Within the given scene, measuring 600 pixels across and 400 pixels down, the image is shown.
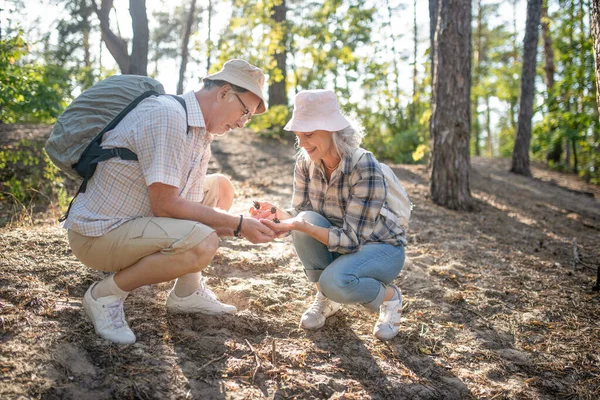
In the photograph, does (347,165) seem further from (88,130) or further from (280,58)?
(280,58)

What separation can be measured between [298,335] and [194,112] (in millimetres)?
1411

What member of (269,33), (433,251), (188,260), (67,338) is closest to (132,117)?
(188,260)

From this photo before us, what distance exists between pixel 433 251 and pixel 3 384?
141 inches

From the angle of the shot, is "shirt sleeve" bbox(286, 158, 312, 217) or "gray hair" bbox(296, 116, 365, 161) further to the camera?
"shirt sleeve" bbox(286, 158, 312, 217)

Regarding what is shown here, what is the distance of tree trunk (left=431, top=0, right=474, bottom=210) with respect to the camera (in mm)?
5738

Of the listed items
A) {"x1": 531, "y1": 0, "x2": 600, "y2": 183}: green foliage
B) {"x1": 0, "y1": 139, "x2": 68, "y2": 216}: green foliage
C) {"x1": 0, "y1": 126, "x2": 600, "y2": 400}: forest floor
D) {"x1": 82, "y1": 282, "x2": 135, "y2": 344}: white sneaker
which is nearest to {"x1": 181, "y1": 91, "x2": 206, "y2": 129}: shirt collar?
{"x1": 82, "y1": 282, "x2": 135, "y2": 344}: white sneaker

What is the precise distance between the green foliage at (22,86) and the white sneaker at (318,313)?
493 cm

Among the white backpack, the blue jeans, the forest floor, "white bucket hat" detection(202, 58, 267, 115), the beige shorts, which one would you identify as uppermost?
"white bucket hat" detection(202, 58, 267, 115)

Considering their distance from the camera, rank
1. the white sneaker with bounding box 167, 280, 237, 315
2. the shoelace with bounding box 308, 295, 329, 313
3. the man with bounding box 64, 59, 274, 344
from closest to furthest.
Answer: the man with bounding box 64, 59, 274, 344
the white sneaker with bounding box 167, 280, 237, 315
the shoelace with bounding box 308, 295, 329, 313

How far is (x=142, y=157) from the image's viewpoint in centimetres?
216

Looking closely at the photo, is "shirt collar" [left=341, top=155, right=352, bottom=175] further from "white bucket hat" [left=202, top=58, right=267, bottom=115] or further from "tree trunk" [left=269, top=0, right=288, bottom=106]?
"tree trunk" [left=269, top=0, right=288, bottom=106]

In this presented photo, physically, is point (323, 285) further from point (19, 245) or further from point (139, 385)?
point (19, 245)

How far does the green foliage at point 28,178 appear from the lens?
222 inches

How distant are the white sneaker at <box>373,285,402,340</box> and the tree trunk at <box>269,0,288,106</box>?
20.6 feet
